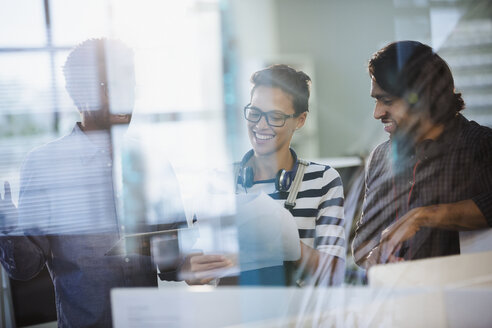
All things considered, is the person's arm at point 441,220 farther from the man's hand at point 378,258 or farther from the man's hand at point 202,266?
the man's hand at point 202,266

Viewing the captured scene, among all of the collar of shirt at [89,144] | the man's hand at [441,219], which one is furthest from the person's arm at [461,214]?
the collar of shirt at [89,144]

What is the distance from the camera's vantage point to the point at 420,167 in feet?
3.40

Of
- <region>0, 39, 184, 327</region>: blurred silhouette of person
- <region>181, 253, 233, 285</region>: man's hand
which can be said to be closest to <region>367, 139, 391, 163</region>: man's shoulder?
<region>181, 253, 233, 285</region>: man's hand

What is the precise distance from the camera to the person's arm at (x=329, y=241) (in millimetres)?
963

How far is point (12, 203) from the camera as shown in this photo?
34.8 inches

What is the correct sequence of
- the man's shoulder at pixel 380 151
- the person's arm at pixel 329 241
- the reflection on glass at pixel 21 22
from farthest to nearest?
the man's shoulder at pixel 380 151, the person's arm at pixel 329 241, the reflection on glass at pixel 21 22

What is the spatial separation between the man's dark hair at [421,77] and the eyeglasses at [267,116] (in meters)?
0.26

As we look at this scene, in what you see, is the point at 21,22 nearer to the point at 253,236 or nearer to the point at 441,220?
the point at 253,236

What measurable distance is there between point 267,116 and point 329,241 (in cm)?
34

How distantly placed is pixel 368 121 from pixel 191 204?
0.50m

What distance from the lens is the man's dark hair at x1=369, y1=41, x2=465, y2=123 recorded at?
105cm

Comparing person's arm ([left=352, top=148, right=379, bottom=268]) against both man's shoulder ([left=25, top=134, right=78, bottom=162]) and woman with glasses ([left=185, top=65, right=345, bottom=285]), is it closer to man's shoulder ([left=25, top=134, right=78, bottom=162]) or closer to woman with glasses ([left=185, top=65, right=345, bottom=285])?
woman with glasses ([left=185, top=65, right=345, bottom=285])

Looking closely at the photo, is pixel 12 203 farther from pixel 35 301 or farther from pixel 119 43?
pixel 119 43

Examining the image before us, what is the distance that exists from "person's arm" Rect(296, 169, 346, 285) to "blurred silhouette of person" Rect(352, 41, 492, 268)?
0.17ft
